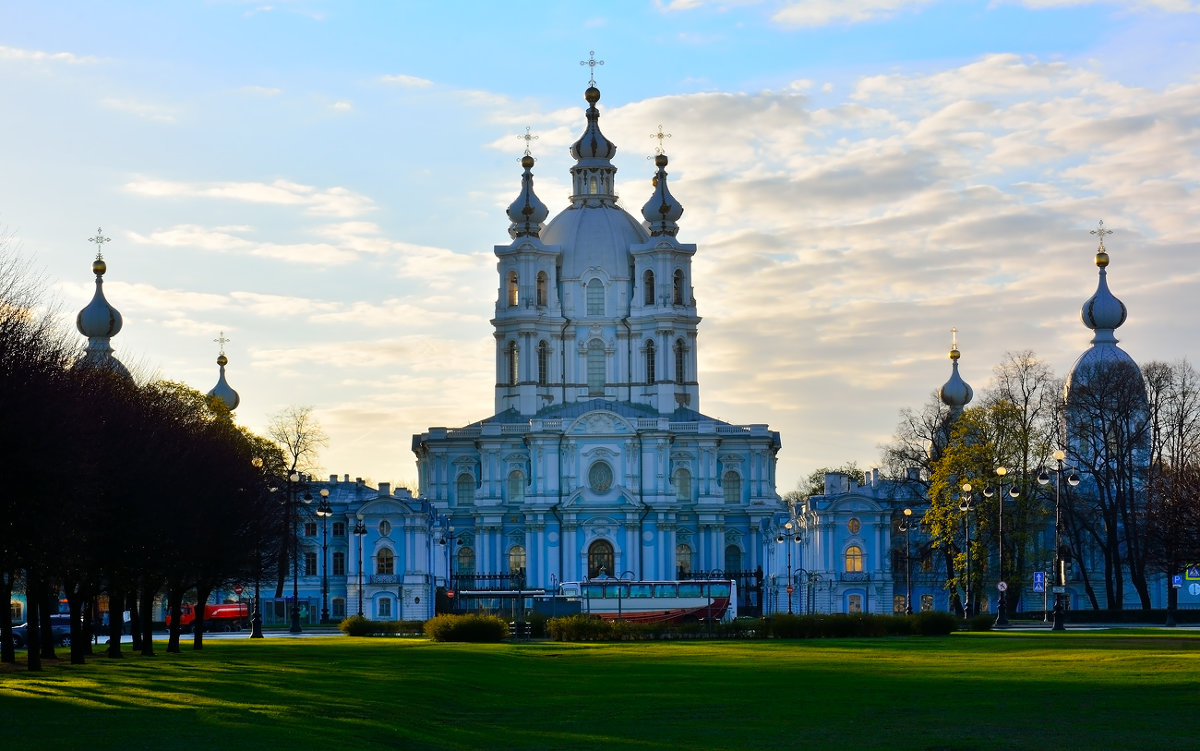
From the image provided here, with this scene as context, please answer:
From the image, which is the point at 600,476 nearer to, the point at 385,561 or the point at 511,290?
the point at 511,290

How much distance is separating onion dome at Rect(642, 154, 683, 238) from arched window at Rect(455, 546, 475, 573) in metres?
28.0

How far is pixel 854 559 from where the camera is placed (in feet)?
378

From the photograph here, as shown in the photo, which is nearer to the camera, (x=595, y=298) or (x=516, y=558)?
(x=516, y=558)

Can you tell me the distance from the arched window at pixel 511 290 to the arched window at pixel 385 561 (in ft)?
89.8

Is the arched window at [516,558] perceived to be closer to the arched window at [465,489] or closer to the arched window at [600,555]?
the arched window at [600,555]

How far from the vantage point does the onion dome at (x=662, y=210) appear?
142m

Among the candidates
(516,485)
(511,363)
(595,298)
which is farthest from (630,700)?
(595,298)

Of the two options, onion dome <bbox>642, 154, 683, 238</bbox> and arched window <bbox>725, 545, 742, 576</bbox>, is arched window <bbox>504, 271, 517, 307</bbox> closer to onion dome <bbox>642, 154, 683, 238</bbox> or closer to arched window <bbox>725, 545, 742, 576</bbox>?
onion dome <bbox>642, 154, 683, 238</bbox>

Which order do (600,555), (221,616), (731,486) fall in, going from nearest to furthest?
(221,616), (600,555), (731,486)

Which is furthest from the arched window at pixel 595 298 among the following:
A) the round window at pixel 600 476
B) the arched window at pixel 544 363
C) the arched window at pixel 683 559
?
the arched window at pixel 683 559

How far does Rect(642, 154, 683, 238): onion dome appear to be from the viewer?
142 metres

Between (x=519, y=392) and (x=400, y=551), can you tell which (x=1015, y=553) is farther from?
(x=519, y=392)

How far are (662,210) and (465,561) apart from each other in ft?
99.9

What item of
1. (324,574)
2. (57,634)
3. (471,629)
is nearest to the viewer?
(471,629)
